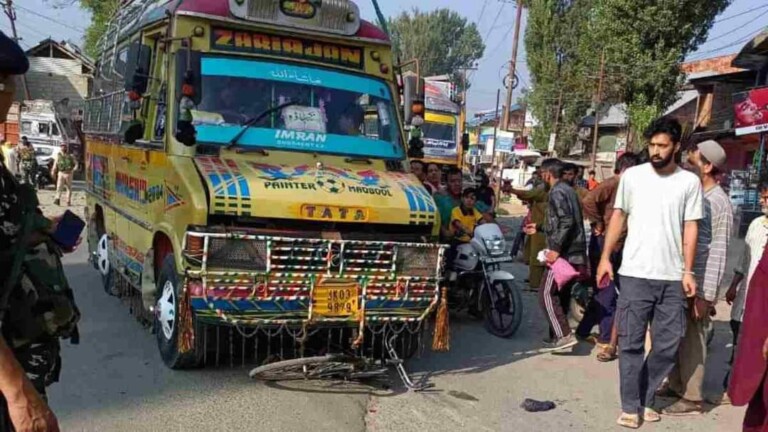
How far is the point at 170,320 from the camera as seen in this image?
5652 millimetres

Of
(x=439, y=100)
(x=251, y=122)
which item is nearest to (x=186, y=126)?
(x=251, y=122)

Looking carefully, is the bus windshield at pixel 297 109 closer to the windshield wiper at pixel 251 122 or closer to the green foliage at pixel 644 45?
the windshield wiper at pixel 251 122

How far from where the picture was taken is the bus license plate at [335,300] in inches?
205

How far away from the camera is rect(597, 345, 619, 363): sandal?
673 centimetres

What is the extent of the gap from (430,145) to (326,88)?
11.2 metres

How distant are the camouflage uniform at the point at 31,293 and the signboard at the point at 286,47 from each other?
144 inches

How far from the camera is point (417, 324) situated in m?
5.58

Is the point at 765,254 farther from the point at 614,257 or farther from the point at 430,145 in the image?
the point at 430,145

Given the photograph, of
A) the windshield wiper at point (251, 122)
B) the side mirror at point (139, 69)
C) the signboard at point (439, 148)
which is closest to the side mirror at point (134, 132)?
the side mirror at point (139, 69)

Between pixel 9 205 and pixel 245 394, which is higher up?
pixel 9 205

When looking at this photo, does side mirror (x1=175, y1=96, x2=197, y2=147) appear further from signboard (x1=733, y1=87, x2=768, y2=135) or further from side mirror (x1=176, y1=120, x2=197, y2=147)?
signboard (x1=733, y1=87, x2=768, y2=135)

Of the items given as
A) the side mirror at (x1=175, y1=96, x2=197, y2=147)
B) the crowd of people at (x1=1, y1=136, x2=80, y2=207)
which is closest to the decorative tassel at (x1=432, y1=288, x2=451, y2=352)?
the side mirror at (x1=175, y1=96, x2=197, y2=147)

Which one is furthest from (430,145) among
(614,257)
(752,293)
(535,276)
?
(752,293)

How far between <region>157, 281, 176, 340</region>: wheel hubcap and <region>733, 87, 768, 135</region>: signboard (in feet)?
59.6
